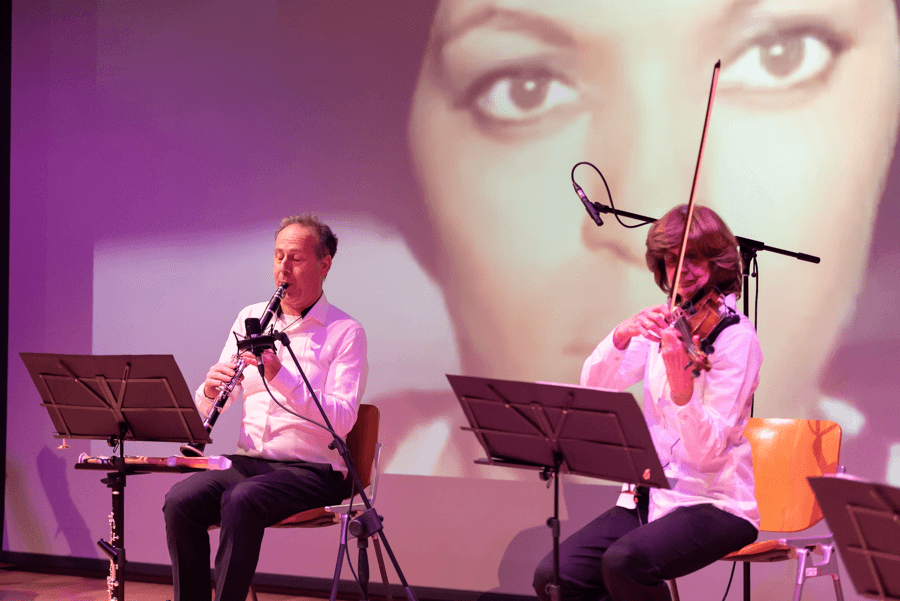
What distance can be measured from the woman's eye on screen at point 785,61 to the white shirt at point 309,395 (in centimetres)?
184

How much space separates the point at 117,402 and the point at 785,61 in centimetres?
276

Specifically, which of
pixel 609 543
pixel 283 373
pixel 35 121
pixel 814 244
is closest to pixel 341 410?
pixel 283 373

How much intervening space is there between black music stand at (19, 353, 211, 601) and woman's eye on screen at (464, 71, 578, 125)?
6.46 ft

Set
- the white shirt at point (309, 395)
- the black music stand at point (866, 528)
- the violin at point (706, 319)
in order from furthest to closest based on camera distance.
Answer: the white shirt at point (309, 395)
the violin at point (706, 319)
the black music stand at point (866, 528)

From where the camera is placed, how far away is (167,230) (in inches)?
180

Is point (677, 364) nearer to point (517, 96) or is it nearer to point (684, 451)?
point (684, 451)

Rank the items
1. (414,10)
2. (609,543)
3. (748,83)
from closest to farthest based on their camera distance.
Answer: (609,543)
(748,83)
(414,10)

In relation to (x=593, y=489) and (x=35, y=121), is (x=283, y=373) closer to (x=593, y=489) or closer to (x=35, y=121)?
(x=593, y=489)

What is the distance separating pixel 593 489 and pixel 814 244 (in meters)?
1.32

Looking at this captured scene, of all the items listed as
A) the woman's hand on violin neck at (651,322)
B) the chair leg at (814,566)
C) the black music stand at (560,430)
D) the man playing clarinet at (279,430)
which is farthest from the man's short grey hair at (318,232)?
the chair leg at (814,566)

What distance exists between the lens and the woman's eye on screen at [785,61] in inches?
138

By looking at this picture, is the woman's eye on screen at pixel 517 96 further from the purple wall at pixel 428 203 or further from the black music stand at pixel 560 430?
the black music stand at pixel 560 430

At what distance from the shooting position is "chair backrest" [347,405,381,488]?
10.6ft

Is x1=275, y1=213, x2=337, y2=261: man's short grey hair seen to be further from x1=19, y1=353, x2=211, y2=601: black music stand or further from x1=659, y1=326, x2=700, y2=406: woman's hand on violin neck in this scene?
x1=659, y1=326, x2=700, y2=406: woman's hand on violin neck
